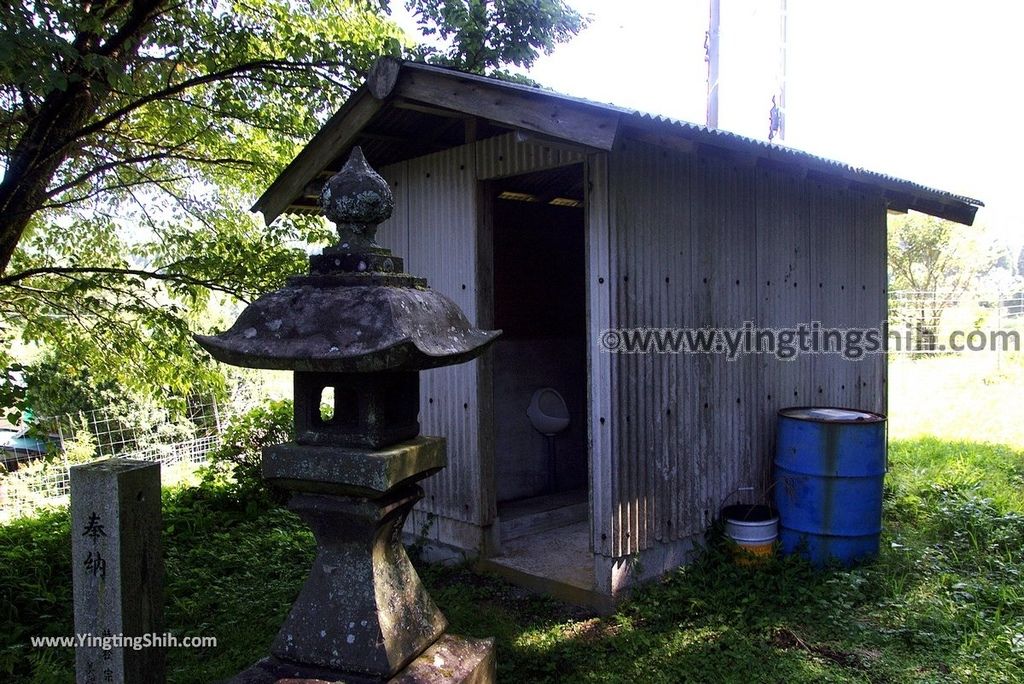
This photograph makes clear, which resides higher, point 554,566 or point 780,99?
point 780,99

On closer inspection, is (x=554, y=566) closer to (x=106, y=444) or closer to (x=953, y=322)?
(x=106, y=444)

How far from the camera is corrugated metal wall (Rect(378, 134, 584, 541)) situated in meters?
5.41

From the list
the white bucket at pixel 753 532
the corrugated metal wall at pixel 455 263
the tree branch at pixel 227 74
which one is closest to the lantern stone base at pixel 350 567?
the corrugated metal wall at pixel 455 263

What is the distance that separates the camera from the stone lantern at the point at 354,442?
266 centimetres

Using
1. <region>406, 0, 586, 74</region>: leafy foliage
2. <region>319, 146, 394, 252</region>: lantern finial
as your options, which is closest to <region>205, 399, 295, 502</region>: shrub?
<region>406, 0, 586, 74</region>: leafy foliage

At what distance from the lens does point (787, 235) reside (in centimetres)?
605

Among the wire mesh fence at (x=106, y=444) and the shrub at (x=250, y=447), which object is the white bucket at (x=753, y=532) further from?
the wire mesh fence at (x=106, y=444)

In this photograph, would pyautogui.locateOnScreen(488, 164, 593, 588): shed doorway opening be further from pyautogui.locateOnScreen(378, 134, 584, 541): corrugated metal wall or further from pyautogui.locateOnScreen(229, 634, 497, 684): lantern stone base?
pyautogui.locateOnScreen(229, 634, 497, 684): lantern stone base

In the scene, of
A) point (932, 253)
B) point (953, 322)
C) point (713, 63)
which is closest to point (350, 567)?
point (713, 63)

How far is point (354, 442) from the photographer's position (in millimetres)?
2824

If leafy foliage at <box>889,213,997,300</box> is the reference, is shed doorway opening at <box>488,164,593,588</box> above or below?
below

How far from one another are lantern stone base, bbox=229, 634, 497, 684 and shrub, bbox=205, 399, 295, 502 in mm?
5160

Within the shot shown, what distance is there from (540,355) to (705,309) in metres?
2.39

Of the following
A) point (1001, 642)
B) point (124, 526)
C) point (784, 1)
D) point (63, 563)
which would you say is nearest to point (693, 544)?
point (1001, 642)
